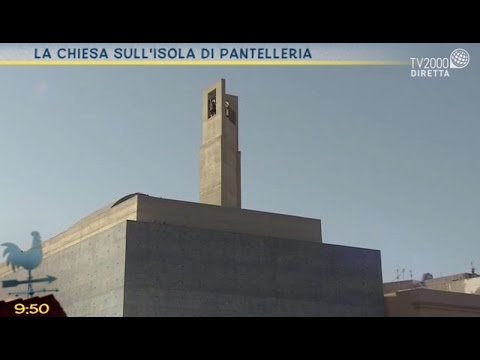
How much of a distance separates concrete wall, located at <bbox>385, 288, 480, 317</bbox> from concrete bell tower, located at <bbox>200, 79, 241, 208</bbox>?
11.4 m

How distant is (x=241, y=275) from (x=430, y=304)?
39.6 ft

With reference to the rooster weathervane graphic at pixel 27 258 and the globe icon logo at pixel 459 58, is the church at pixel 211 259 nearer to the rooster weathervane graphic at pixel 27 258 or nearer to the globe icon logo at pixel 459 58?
the rooster weathervane graphic at pixel 27 258

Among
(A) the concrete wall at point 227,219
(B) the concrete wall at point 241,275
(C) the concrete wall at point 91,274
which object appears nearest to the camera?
(C) the concrete wall at point 91,274

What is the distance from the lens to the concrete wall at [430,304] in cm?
4097

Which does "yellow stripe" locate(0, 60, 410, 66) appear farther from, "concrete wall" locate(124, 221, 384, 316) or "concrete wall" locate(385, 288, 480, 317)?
"concrete wall" locate(385, 288, 480, 317)

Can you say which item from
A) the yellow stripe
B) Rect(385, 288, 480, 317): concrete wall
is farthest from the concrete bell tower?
the yellow stripe

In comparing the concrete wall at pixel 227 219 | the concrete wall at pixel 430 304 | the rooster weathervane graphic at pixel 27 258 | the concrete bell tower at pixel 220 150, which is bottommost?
the concrete wall at pixel 430 304

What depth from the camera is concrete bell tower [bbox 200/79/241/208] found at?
42438 mm

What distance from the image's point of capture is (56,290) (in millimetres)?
39469

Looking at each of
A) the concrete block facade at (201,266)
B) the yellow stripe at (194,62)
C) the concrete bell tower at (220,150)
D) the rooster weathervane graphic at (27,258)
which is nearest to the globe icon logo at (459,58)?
the yellow stripe at (194,62)

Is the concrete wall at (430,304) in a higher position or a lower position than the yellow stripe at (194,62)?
lower

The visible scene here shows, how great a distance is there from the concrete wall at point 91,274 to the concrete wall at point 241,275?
0.73m
